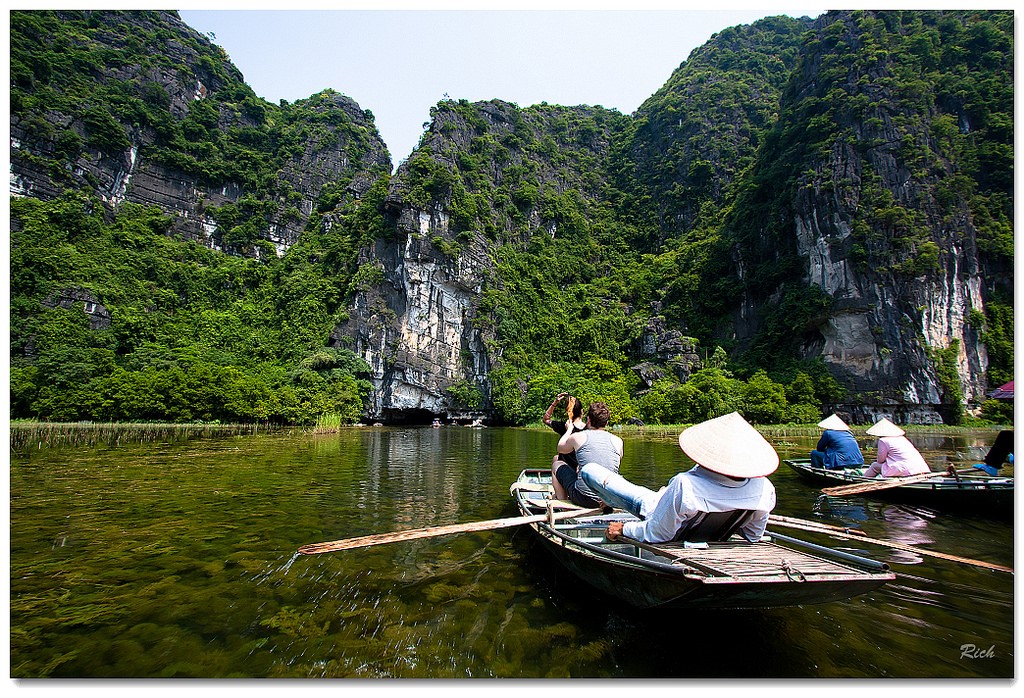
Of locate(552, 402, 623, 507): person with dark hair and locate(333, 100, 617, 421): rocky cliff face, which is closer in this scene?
locate(552, 402, 623, 507): person with dark hair

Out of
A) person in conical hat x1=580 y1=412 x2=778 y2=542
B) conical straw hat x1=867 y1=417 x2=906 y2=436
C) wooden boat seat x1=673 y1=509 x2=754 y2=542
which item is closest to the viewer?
person in conical hat x1=580 y1=412 x2=778 y2=542

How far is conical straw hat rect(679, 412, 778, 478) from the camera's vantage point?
2.98m

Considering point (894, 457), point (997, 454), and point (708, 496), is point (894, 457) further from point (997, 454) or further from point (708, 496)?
point (708, 496)

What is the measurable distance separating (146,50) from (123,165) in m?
16.3

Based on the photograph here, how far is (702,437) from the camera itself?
327cm

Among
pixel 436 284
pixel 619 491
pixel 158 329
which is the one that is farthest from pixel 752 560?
pixel 158 329

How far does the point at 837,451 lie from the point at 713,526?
7274 mm

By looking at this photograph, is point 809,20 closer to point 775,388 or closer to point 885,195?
point 885,195

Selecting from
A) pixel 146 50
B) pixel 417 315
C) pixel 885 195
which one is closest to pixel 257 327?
pixel 417 315

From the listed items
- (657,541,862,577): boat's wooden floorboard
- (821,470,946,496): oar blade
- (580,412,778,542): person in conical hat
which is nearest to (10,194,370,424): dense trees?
(821,470,946,496): oar blade

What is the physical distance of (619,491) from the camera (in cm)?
415

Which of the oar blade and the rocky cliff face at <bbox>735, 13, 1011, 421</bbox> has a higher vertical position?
the rocky cliff face at <bbox>735, 13, 1011, 421</bbox>

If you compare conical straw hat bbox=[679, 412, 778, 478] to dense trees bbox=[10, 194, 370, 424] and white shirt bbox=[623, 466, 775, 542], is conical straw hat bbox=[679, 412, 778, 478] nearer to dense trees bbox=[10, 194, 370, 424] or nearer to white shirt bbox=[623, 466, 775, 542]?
white shirt bbox=[623, 466, 775, 542]

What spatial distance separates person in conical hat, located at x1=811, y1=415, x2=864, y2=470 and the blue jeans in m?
6.47
